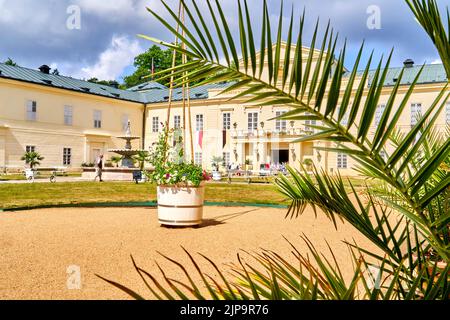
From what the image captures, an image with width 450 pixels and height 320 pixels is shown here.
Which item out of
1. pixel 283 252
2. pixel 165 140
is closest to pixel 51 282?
pixel 283 252

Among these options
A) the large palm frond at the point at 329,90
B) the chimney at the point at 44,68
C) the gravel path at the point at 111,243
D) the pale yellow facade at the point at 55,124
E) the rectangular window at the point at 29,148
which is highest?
the chimney at the point at 44,68

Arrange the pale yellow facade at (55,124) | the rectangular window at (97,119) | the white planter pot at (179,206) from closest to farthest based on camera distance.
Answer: the white planter pot at (179,206) → the pale yellow facade at (55,124) → the rectangular window at (97,119)

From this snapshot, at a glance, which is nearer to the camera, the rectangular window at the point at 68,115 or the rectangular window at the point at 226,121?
the rectangular window at the point at 68,115

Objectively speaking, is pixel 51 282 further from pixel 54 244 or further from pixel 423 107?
pixel 423 107

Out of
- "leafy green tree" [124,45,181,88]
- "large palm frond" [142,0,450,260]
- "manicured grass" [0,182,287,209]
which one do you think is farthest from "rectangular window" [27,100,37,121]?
"large palm frond" [142,0,450,260]

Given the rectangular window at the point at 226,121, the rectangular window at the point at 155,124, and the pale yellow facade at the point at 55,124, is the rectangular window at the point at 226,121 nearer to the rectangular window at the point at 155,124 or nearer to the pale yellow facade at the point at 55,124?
the rectangular window at the point at 155,124

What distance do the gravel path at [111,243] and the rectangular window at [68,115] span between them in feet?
80.7

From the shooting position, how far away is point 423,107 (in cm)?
2847

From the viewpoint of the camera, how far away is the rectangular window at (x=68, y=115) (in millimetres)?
30812

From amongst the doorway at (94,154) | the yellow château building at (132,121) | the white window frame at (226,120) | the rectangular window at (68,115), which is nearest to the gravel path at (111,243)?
the yellow château building at (132,121)

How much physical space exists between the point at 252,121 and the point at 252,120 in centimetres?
8

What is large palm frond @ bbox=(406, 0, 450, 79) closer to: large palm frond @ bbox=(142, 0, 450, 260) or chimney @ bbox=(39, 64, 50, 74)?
large palm frond @ bbox=(142, 0, 450, 260)

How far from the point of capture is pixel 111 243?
4.95 meters
